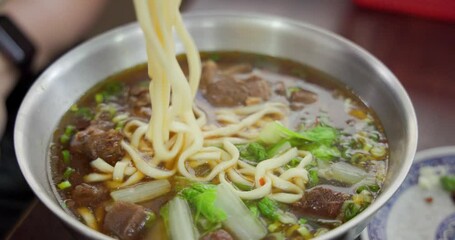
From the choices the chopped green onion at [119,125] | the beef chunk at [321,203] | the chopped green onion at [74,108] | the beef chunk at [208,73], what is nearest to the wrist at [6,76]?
the chopped green onion at [74,108]

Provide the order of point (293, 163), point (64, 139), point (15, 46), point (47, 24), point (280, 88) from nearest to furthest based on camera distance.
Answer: point (293, 163) → point (64, 139) → point (280, 88) → point (15, 46) → point (47, 24)

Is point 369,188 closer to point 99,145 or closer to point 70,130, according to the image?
point 99,145

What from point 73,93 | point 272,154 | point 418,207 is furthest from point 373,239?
point 73,93

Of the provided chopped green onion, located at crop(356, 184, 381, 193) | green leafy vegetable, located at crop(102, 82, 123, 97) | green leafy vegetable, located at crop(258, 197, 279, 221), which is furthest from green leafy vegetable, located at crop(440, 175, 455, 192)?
green leafy vegetable, located at crop(102, 82, 123, 97)

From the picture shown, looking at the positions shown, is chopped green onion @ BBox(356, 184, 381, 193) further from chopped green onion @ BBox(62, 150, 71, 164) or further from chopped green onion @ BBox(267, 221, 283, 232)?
chopped green onion @ BBox(62, 150, 71, 164)

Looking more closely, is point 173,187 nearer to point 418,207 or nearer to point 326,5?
point 418,207

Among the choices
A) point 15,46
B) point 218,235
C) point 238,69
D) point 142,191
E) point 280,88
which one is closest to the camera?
point 218,235

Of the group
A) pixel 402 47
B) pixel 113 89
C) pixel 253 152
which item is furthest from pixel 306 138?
pixel 402 47

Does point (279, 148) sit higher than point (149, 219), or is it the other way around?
point (279, 148)
